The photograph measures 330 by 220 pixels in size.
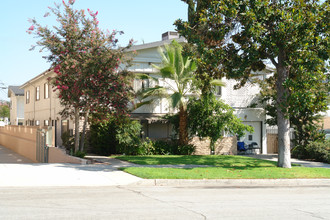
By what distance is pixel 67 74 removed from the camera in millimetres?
16938

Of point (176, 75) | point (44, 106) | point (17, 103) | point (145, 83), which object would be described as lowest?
point (44, 106)

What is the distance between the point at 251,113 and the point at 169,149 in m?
7.19

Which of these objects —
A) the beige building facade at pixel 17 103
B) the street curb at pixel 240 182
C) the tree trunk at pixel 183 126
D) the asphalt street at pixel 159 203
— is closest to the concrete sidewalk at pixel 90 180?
the street curb at pixel 240 182

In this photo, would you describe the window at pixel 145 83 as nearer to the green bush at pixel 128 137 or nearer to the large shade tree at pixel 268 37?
the green bush at pixel 128 137

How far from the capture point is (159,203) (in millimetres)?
8617

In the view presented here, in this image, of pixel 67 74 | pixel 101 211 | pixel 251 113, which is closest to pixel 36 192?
pixel 101 211

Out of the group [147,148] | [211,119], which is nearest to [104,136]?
[147,148]

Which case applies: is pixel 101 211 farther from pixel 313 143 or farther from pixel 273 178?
pixel 313 143

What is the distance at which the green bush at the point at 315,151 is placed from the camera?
813 inches

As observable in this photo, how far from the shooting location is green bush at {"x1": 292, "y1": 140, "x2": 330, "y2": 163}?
67.7 feet

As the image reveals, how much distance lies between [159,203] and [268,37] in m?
9.02

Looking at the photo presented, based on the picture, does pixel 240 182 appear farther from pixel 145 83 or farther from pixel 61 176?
pixel 145 83

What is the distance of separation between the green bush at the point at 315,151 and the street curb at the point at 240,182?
7.10 m

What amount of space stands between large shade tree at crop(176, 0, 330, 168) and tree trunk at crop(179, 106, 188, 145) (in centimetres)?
455
